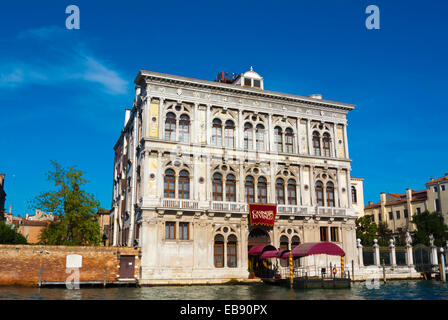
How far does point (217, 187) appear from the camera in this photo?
35.6 meters

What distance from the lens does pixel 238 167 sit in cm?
3634

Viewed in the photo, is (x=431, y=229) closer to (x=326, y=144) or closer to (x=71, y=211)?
(x=326, y=144)

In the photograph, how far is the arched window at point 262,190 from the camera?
36884mm

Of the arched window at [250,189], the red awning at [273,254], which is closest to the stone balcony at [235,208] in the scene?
the arched window at [250,189]

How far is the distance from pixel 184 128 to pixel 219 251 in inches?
410

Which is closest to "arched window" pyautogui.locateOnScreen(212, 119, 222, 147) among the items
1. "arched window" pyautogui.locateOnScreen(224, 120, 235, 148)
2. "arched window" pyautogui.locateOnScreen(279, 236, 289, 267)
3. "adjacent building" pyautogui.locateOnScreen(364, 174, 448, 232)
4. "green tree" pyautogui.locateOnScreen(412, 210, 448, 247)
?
"arched window" pyautogui.locateOnScreen(224, 120, 235, 148)

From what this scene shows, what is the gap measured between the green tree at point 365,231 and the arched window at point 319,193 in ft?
41.7

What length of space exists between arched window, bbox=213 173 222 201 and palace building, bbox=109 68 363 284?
87 mm

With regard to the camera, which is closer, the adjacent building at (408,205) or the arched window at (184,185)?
the arched window at (184,185)

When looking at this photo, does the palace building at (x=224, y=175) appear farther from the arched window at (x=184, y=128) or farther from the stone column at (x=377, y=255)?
the stone column at (x=377, y=255)

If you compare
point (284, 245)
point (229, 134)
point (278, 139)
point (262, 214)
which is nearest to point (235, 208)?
point (262, 214)

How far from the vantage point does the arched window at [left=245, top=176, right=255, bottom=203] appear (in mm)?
36459
